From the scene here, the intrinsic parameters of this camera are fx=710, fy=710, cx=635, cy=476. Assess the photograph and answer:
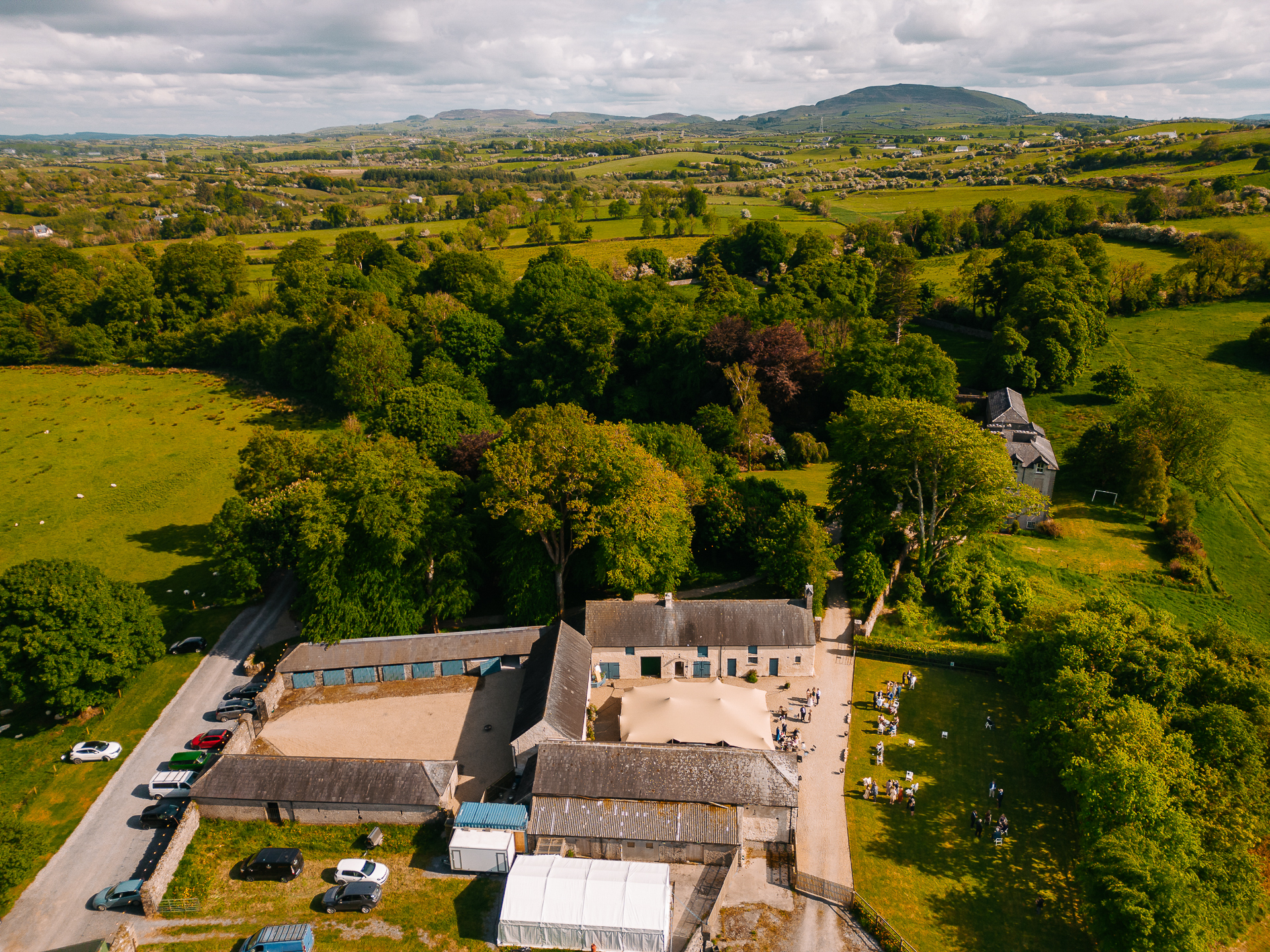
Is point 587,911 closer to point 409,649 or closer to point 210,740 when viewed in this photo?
point 409,649

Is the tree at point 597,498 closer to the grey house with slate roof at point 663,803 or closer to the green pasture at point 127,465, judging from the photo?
the grey house with slate roof at point 663,803

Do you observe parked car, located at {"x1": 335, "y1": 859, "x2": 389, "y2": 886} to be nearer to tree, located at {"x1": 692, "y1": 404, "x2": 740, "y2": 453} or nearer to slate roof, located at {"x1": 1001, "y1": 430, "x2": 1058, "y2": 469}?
tree, located at {"x1": 692, "y1": 404, "x2": 740, "y2": 453}

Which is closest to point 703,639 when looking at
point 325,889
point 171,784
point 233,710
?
point 325,889

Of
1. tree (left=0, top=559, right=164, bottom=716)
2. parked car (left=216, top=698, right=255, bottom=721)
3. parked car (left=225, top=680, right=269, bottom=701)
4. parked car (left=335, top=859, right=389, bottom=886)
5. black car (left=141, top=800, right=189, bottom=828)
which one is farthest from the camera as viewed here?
parked car (left=225, top=680, right=269, bottom=701)

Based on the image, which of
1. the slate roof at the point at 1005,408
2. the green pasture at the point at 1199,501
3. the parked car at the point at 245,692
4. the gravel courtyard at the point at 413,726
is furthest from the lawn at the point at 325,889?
the slate roof at the point at 1005,408

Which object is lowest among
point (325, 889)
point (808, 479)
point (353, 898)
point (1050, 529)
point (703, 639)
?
point (325, 889)

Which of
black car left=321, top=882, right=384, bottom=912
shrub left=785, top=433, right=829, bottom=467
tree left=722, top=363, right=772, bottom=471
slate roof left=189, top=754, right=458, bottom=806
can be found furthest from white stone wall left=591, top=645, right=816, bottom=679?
shrub left=785, top=433, right=829, bottom=467
